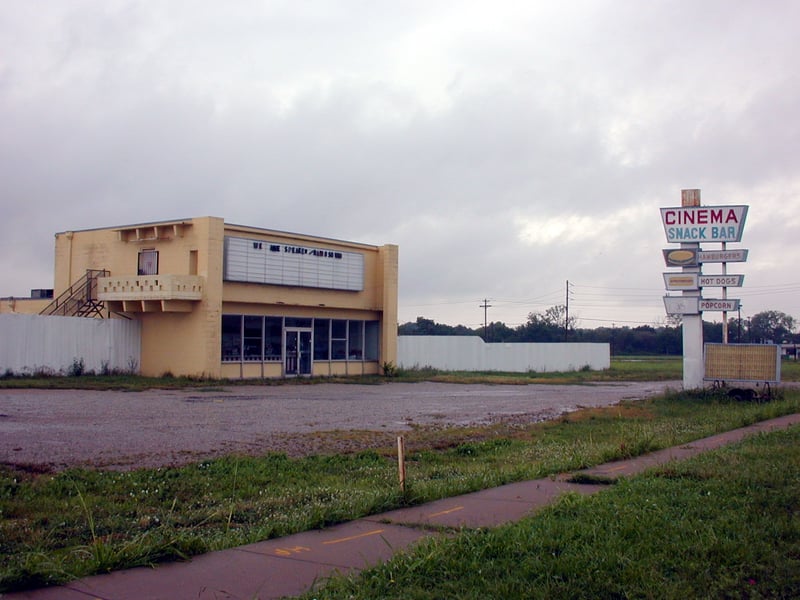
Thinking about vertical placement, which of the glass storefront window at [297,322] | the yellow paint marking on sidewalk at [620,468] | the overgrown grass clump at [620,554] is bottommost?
the yellow paint marking on sidewalk at [620,468]

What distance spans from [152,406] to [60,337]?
13338 millimetres

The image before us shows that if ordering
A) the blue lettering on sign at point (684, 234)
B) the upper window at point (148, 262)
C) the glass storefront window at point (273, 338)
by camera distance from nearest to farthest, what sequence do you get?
the blue lettering on sign at point (684, 234) → the upper window at point (148, 262) → the glass storefront window at point (273, 338)

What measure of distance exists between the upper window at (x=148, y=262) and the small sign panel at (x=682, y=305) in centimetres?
2238

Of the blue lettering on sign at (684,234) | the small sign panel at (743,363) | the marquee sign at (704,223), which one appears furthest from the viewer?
the blue lettering on sign at (684,234)

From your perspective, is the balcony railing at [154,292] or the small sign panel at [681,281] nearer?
the small sign panel at [681,281]

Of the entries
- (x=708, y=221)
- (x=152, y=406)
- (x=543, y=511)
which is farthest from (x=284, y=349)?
(x=543, y=511)

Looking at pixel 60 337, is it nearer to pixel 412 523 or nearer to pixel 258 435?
pixel 258 435

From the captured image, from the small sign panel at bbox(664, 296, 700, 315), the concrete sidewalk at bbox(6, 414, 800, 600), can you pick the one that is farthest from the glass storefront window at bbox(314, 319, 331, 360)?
the concrete sidewalk at bbox(6, 414, 800, 600)

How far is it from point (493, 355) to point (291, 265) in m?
23.1

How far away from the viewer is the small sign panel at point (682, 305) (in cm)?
2803

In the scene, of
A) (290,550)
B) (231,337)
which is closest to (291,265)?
(231,337)

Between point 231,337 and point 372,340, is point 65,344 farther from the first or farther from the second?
point 372,340

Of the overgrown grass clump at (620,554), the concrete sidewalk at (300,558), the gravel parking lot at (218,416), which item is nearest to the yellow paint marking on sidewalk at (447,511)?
the concrete sidewalk at (300,558)

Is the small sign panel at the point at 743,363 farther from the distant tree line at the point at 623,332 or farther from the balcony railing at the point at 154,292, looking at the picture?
the distant tree line at the point at 623,332
